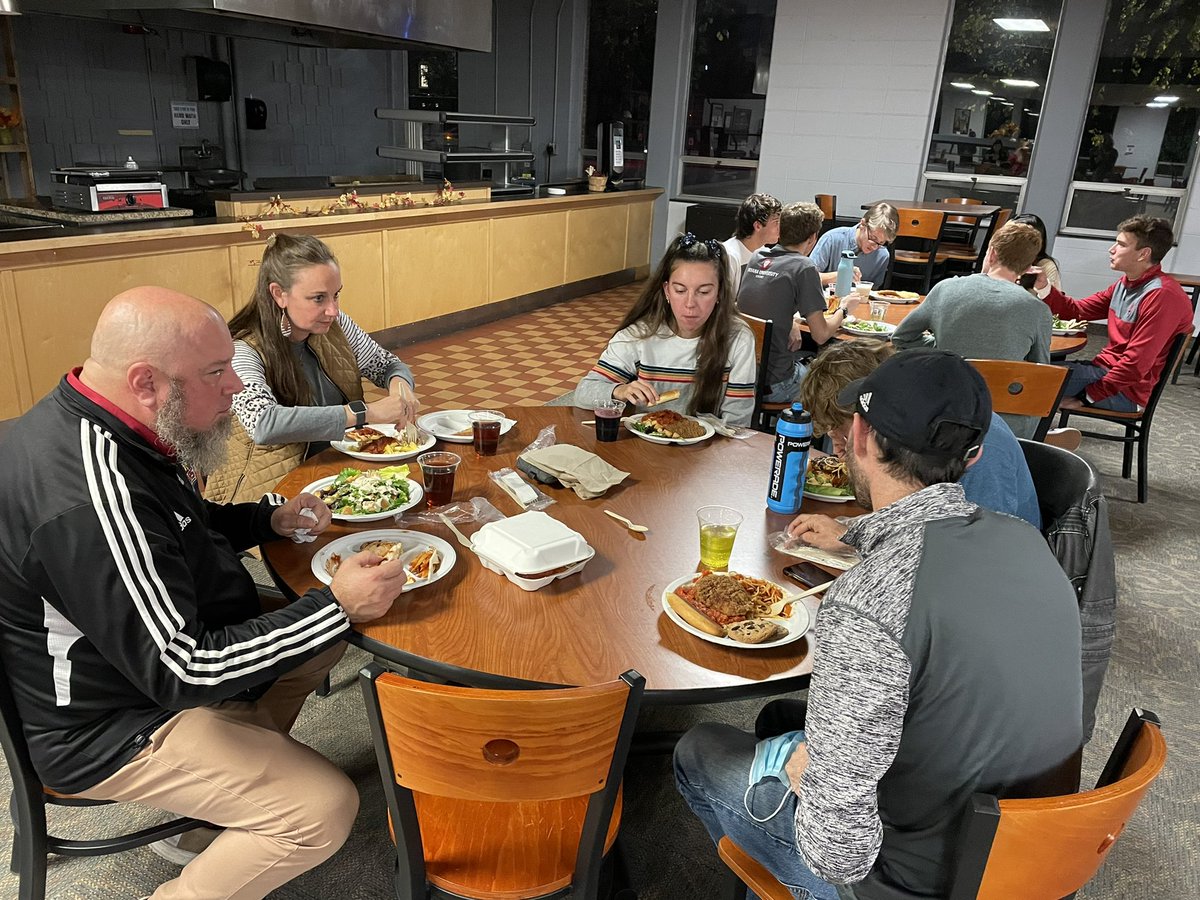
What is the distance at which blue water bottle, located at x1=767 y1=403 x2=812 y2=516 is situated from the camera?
6.13 ft

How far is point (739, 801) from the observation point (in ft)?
4.68

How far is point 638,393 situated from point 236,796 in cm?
148

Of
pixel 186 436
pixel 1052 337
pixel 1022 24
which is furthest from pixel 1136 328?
pixel 1022 24

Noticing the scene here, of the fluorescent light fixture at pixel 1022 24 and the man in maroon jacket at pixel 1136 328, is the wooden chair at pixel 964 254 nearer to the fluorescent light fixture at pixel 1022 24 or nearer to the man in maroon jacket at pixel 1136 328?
the fluorescent light fixture at pixel 1022 24

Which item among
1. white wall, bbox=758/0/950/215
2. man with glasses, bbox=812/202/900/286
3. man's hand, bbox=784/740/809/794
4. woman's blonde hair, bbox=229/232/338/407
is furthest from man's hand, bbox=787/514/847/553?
white wall, bbox=758/0/950/215

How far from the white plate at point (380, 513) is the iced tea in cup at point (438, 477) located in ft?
0.09

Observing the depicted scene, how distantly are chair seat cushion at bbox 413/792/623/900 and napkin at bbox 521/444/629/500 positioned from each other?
0.74 metres

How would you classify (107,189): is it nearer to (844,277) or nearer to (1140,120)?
(844,277)

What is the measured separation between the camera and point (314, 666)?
1.89 m

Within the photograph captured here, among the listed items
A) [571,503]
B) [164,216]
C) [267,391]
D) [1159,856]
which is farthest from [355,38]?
[1159,856]

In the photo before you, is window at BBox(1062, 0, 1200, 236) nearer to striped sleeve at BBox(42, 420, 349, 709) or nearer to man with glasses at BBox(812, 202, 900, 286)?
man with glasses at BBox(812, 202, 900, 286)

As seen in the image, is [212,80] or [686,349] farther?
[212,80]

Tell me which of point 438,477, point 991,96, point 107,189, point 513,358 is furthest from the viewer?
point 991,96

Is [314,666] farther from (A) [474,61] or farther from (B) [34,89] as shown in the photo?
(A) [474,61]
